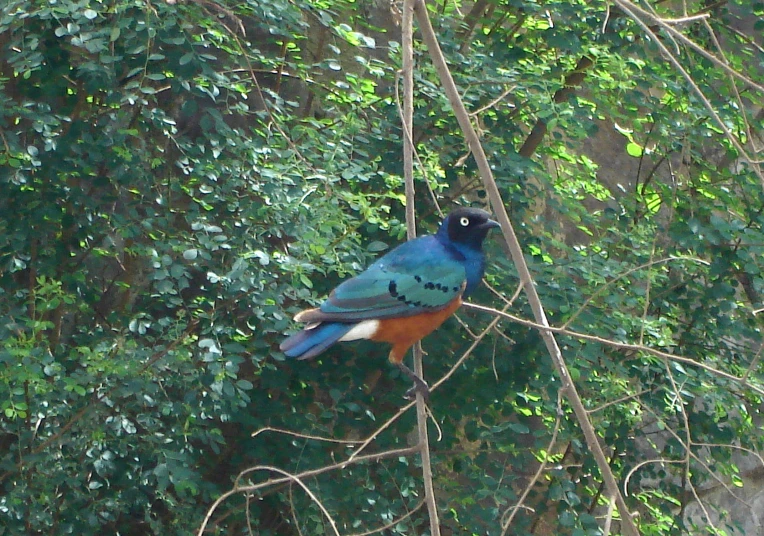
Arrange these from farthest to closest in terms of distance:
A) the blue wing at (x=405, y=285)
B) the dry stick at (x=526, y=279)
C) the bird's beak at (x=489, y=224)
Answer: the bird's beak at (x=489, y=224), the blue wing at (x=405, y=285), the dry stick at (x=526, y=279)

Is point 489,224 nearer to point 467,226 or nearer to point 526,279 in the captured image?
point 467,226

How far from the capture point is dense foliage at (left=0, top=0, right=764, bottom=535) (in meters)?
2.81

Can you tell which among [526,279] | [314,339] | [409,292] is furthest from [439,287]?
[526,279]

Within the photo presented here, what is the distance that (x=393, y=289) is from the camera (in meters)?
2.40

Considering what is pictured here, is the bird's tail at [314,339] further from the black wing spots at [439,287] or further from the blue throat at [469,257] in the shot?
the blue throat at [469,257]

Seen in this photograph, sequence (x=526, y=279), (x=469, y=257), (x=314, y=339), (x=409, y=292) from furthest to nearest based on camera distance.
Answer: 1. (x=469, y=257)
2. (x=409, y=292)
3. (x=314, y=339)
4. (x=526, y=279)

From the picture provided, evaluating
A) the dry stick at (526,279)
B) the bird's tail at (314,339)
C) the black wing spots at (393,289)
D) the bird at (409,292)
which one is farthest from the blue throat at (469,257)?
the dry stick at (526,279)

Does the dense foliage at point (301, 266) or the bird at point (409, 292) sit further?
the dense foliage at point (301, 266)

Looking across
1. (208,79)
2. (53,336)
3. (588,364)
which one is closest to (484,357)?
(588,364)

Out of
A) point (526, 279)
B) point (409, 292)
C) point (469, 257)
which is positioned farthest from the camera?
point (469, 257)

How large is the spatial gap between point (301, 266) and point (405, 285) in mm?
372

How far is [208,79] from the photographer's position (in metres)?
2.90

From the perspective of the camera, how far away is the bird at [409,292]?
2.27m

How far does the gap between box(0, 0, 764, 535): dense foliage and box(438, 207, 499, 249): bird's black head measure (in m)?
0.38
